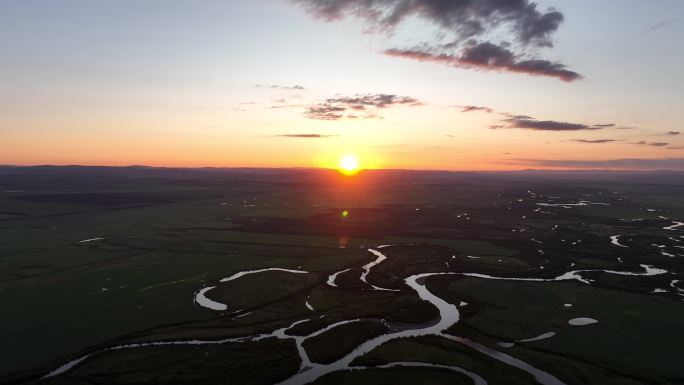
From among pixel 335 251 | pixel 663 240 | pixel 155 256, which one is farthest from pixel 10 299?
pixel 663 240

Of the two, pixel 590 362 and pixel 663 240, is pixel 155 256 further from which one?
pixel 663 240

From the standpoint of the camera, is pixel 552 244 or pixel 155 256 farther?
pixel 552 244

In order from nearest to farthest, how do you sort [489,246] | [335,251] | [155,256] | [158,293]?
[158,293] → [155,256] → [335,251] → [489,246]

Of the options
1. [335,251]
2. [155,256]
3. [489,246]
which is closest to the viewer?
[155,256]

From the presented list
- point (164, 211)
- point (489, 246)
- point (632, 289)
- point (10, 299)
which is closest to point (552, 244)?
point (489, 246)

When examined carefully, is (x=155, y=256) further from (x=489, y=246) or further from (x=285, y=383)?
(x=489, y=246)

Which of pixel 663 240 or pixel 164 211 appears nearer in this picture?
pixel 663 240
